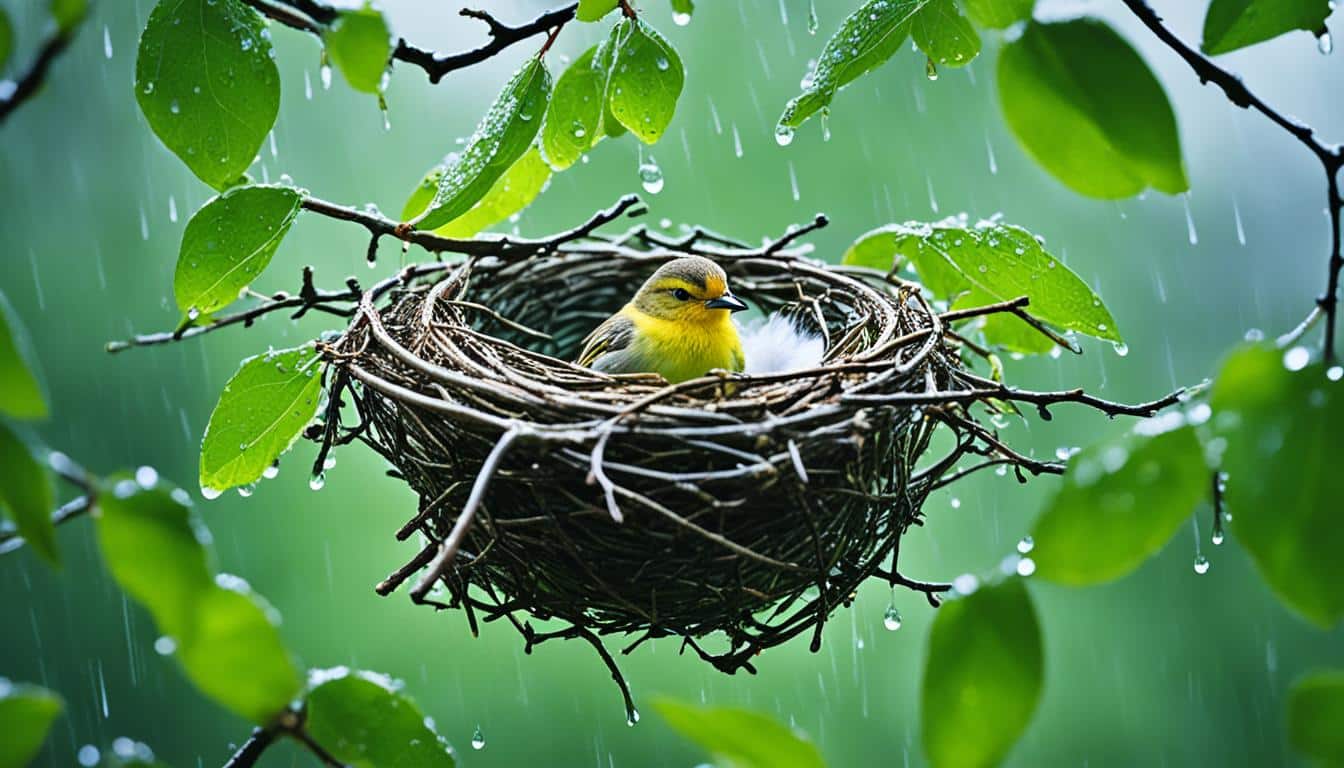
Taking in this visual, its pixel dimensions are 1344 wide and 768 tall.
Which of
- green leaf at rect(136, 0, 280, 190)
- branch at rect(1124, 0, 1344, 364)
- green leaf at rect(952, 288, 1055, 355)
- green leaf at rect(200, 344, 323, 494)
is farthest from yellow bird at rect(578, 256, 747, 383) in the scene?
branch at rect(1124, 0, 1344, 364)

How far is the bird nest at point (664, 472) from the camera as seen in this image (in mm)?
1013

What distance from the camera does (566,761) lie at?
2.99 m

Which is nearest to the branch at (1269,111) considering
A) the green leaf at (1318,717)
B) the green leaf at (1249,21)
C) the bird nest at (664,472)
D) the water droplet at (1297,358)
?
the green leaf at (1249,21)

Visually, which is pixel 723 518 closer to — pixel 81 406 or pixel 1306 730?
pixel 1306 730

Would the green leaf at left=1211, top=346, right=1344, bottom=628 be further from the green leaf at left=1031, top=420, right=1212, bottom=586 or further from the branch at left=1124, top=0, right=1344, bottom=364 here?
the branch at left=1124, top=0, right=1344, bottom=364

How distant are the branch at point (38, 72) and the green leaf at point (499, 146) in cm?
51

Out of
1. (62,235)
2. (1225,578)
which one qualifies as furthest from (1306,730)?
(1225,578)

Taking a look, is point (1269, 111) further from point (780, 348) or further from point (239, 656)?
point (780, 348)

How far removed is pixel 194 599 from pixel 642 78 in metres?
0.73

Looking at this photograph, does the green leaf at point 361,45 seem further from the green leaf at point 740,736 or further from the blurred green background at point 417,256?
the blurred green background at point 417,256

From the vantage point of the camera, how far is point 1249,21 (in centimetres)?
65

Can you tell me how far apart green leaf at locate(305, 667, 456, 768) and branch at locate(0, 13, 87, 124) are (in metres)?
0.31

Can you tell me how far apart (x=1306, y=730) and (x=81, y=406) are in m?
3.14

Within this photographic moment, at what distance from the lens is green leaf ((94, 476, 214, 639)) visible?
0.43 m
